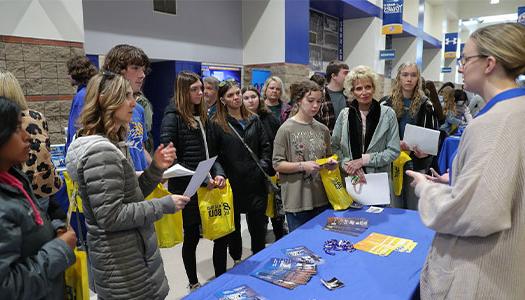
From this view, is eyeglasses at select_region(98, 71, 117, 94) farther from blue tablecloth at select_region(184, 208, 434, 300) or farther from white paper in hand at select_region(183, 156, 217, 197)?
blue tablecloth at select_region(184, 208, 434, 300)

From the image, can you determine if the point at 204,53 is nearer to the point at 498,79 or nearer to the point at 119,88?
the point at 119,88

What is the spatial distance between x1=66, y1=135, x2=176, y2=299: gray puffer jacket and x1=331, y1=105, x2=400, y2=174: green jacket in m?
1.49

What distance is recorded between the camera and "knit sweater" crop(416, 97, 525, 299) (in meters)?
1.04

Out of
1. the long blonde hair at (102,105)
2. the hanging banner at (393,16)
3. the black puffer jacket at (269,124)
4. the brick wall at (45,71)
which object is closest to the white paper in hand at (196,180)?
the long blonde hair at (102,105)

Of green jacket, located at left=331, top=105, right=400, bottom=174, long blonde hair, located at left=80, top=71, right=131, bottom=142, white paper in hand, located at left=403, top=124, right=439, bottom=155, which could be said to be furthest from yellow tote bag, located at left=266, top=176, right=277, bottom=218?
long blonde hair, located at left=80, top=71, right=131, bottom=142

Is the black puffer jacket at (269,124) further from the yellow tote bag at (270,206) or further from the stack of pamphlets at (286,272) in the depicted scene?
the stack of pamphlets at (286,272)

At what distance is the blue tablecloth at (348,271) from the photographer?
145cm

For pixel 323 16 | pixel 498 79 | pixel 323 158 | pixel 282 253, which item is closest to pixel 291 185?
pixel 323 158

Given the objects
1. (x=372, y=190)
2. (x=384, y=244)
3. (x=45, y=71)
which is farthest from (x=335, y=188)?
(x=45, y=71)

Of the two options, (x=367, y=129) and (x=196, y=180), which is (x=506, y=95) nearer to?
(x=196, y=180)

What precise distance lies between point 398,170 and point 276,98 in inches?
61.5

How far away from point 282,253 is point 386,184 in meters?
0.95

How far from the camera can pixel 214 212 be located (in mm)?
2490

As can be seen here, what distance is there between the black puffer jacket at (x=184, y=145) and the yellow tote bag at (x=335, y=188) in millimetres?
A: 726
